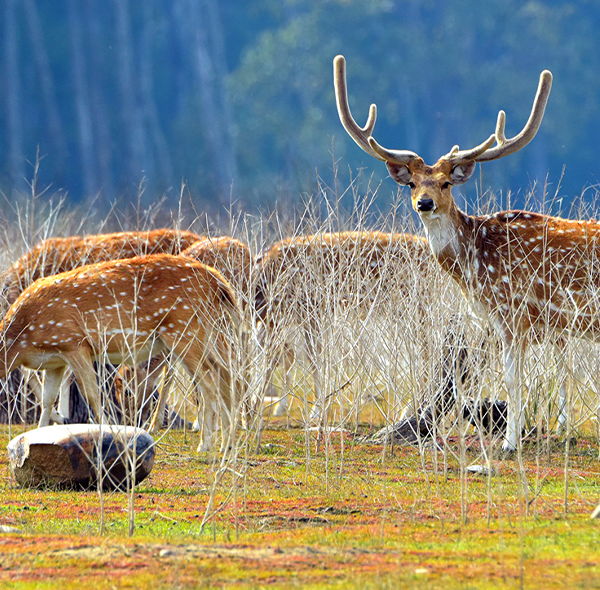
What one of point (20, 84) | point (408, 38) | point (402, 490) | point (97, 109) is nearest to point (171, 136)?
point (97, 109)

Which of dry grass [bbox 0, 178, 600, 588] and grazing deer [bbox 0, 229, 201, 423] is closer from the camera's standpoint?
dry grass [bbox 0, 178, 600, 588]

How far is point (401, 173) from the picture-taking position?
25.5ft

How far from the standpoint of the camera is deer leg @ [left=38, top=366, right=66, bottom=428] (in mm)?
8117

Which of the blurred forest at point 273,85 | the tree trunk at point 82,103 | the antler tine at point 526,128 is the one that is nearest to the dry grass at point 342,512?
the antler tine at point 526,128

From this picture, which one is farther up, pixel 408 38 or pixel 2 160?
pixel 408 38

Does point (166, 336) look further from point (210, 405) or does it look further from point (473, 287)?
point (473, 287)

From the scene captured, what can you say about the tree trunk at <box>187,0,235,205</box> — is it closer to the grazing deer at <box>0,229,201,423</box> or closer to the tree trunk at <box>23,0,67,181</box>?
the tree trunk at <box>23,0,67,181</box>

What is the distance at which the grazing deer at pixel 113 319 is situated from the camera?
7859 mm

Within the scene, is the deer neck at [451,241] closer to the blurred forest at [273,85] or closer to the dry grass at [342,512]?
the dry grass at [342,512]

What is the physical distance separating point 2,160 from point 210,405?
44479 millimetres

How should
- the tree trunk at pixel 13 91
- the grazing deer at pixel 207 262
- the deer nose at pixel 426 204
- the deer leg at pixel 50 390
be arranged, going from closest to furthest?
the deer nose at pixel 426 204 → the deer leg at pixel 50 390 → the grazing deer at pixel 207 262 → the tree trunk at pixel 13 91

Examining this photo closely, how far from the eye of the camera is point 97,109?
53844 mm

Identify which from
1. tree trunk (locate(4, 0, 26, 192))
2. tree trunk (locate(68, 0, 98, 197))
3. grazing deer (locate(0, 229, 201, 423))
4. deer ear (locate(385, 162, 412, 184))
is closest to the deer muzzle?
deer ear (locate(385, 162, 412, 184))

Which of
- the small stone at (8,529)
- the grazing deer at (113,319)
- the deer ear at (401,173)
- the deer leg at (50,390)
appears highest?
the deer ear at (401,173)
